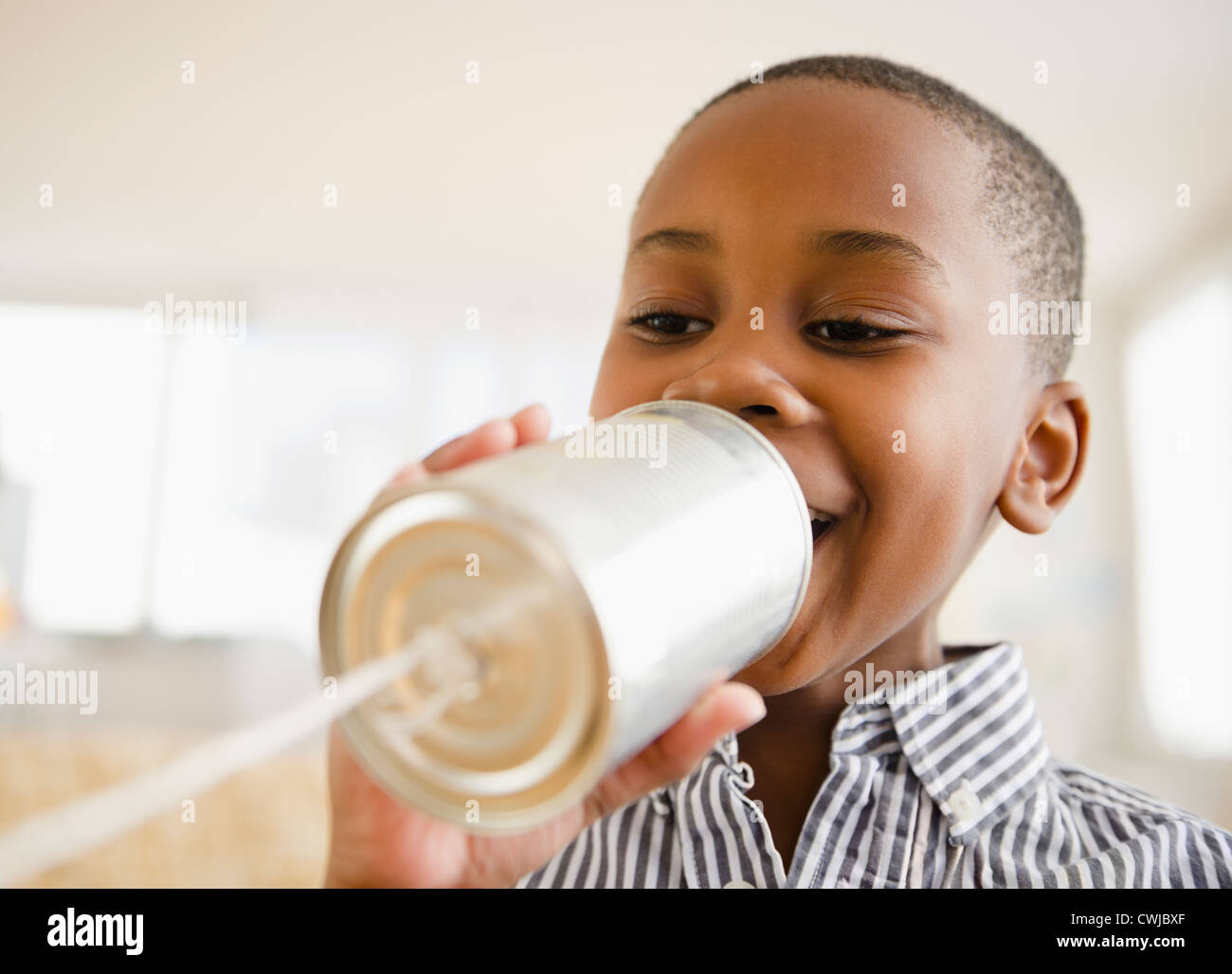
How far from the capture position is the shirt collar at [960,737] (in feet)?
2.15

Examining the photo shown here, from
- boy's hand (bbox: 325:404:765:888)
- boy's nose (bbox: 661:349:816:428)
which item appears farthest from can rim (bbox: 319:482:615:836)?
boy's nose (bbox: 661:349:816:428)

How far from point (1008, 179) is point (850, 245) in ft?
0.63

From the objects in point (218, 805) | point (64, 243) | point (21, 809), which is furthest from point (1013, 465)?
point (64, 243)

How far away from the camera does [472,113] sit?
6.91 ft

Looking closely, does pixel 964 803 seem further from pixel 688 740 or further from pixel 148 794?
pixel 148 794

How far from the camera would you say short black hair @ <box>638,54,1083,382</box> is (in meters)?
0.68

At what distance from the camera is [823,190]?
0.60 m

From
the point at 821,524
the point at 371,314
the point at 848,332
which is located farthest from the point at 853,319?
the point at 371,314

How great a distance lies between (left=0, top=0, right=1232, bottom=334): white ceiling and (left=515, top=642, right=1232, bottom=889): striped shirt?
126cm
